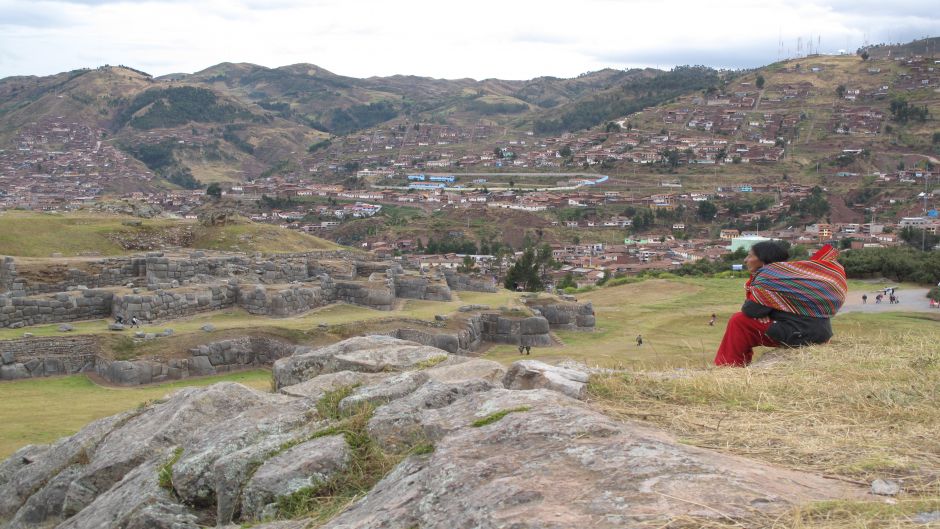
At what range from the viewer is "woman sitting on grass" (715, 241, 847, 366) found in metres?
6.30

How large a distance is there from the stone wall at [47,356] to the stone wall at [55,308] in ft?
7.97

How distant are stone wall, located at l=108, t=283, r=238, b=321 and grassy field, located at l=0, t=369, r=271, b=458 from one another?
9.48ft

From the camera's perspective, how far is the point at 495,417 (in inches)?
159

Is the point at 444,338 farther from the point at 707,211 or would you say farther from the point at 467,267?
the point at 707,211

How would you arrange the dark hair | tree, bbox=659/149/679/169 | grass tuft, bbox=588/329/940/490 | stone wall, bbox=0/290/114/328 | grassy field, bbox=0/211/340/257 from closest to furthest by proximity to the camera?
grass tuft, bbox=588/329/940/490 → the dark hair → stone wall, bbox=0/290/114/328 → grassy field, bbox=0/211/340/257 → tree, bbox=659/149/679/169

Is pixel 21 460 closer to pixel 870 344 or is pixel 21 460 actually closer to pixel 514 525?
pixel 514 525

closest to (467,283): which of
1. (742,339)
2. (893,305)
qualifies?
(893,305)

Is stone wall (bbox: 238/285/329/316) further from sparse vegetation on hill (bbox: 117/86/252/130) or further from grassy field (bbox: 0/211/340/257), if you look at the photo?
sparse vegetation on hill (bbox: 117/86/252/130)

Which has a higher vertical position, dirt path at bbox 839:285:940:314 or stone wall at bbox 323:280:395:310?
stone wall at bbox 323:280:395:310

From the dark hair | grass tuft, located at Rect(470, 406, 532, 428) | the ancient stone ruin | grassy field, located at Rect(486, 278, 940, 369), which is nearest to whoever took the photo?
grass tuft, located at Rect(470, 406, 532, 428)

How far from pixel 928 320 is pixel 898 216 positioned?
50623mm

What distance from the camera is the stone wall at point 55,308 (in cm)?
1795

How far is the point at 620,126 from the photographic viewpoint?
A: 388 ft

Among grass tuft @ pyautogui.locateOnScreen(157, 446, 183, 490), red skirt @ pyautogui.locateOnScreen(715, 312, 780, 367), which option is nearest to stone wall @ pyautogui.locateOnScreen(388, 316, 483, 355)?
red skirt @ pyautogui.locateOnScreen(715, 312, 780, 367)
